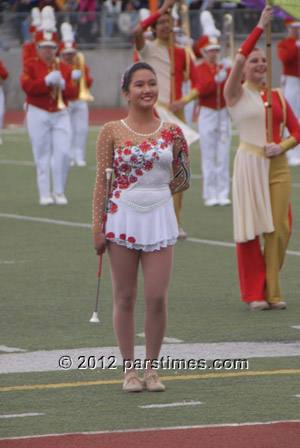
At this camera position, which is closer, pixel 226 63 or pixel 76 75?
pixel 226 63

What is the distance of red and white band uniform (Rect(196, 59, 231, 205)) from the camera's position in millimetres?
15558

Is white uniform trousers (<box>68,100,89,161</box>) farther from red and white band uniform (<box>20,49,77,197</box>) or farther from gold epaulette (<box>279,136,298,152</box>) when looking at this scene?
gold epaulette (<box>279,136,298,152</box>)

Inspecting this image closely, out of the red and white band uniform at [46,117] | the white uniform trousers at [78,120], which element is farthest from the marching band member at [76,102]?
the red and white band uniform at [46,117]

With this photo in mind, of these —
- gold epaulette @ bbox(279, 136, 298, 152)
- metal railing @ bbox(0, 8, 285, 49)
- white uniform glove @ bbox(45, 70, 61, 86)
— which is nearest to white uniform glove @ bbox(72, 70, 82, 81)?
white uniform glove @ bbox(45, 70, 61, 86)

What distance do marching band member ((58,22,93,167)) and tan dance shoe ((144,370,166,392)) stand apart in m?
13.9

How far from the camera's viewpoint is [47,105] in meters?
15.6

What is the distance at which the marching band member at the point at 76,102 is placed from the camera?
66.1 ft

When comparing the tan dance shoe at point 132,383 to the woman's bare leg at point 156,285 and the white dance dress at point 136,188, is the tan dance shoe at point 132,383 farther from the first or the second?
the white dance dress at point 136,188

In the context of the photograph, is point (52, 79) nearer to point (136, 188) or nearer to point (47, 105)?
point (47, 105)

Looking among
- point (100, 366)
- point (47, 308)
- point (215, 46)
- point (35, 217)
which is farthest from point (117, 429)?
point (215, 46)

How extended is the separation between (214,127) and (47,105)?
2.13 meters

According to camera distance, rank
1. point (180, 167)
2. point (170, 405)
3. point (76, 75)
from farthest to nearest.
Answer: point (76, 75)
point (180, 167)
point (170, 405)

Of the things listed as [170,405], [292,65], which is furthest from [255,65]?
[292,65]

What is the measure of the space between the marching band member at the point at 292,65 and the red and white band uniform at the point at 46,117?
213 inches
